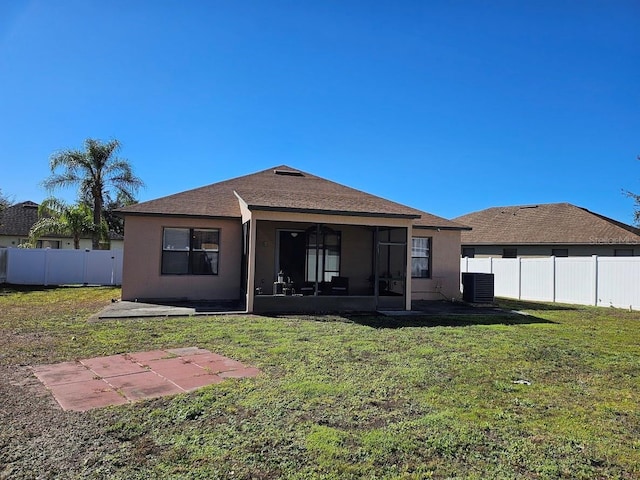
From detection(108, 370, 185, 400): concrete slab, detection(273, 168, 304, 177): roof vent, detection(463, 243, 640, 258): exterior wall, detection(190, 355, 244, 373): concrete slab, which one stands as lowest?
detection(108, 370, 185, 400): concrete slab

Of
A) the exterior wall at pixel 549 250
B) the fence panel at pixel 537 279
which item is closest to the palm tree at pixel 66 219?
the fence panel at pixel 537 279

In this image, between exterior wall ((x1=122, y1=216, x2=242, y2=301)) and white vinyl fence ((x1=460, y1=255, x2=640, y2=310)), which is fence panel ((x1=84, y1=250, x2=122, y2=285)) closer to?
exterior wall ((x1=122, y1=216, x2=242, y2=301))

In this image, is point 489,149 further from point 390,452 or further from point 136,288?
point 390,452

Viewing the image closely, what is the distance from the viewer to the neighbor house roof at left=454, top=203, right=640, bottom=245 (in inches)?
907

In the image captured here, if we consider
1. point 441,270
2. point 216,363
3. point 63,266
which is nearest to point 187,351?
point 216,363

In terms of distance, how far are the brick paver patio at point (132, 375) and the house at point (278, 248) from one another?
5.30 m

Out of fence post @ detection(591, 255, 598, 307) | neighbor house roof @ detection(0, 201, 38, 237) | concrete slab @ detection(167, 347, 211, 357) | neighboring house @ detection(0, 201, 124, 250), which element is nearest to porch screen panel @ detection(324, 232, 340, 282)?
concrete slab @ detection(167, 347, 211, 357)

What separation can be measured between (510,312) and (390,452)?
11.5m

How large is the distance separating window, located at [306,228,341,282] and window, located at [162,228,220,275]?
324 centimetres

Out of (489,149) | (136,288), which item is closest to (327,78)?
(136,288)

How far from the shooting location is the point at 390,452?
3566 millimetres

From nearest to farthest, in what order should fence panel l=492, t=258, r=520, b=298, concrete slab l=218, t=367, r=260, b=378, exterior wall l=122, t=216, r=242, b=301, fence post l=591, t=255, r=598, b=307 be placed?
concrete slab l=218, t=367, r=260, b=378, exterior wall l=122, t=216, r=242, b=301, fence post l=591, t=255, r=598, b=307, fence panel l=492, t=258, r=520, b=298

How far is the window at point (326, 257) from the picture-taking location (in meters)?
15.0

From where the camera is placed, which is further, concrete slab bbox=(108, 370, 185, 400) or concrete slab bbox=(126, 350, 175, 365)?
concrete slab bbox=(126, 350, 175, 365)
